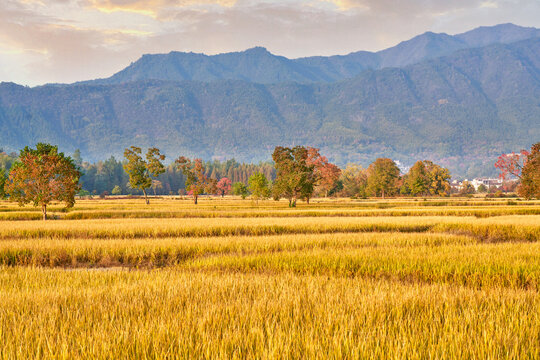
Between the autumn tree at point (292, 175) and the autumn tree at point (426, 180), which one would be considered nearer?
the autumn tree at point (292, 175)

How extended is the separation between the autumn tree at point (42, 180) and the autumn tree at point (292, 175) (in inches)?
1425

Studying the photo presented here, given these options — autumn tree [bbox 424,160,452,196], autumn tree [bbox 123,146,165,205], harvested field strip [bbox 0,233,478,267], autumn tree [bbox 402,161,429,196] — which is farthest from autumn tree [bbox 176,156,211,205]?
autumn tree [bbox 424,160,452,196]

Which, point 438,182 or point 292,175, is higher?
point 292,175

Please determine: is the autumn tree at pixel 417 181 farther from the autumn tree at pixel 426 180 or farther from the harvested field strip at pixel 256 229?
the harvested field strip at pixel 256 229

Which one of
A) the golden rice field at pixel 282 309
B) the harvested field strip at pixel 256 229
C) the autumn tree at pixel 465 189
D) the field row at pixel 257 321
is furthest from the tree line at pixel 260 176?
the field row at pixel 257 321

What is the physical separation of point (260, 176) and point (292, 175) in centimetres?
894

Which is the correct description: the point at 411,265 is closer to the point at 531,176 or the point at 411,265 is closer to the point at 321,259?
the point at 321,259

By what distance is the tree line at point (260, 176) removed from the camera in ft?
113

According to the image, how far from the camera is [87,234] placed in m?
21.3

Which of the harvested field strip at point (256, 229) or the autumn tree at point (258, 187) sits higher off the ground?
the autumn tree at point (258, 187)

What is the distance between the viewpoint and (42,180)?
112ft

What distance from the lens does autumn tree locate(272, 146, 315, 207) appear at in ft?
212

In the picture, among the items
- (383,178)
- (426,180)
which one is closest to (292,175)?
(383,178)

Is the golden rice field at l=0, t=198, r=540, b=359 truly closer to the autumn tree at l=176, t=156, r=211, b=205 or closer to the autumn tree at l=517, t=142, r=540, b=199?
the autumn tree at l=517, t=142, r=540, b=199
